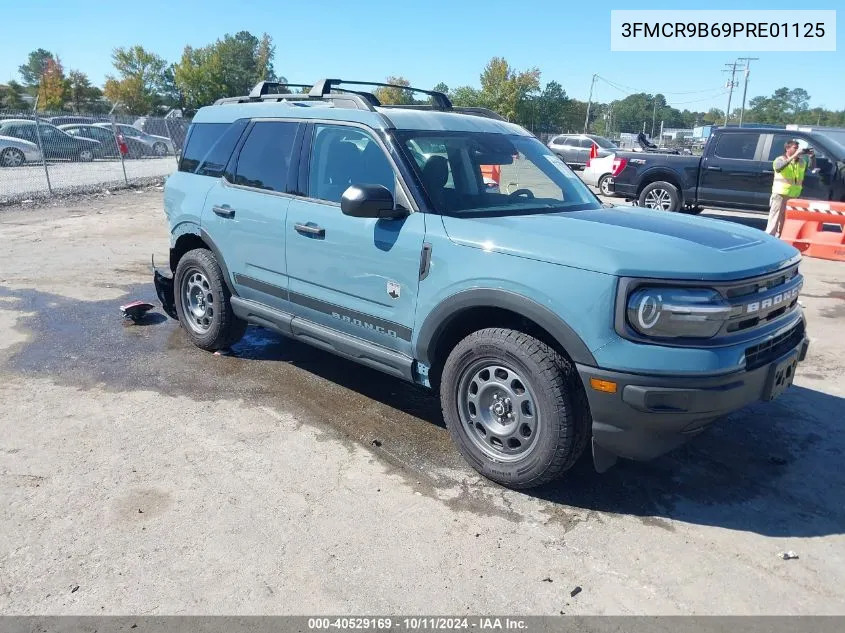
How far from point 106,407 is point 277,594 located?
2415 millimetres

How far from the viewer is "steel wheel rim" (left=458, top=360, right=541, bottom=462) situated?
3449 mm

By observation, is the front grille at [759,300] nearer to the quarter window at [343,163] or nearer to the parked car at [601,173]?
the quarter window at [343,163]

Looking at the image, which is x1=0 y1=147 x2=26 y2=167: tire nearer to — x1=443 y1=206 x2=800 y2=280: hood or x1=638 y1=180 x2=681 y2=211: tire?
x1=638 y1=180 x2=681 y2=211: tire

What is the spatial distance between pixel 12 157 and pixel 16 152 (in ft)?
0.69

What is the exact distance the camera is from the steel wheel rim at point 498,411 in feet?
11.3

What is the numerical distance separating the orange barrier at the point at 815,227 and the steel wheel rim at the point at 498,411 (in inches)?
345

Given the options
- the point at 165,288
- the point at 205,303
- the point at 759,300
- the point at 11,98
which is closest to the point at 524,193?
the point at 759,300

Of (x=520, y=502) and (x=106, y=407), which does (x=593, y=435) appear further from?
(x=106, y=407)

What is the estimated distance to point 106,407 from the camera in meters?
4.54

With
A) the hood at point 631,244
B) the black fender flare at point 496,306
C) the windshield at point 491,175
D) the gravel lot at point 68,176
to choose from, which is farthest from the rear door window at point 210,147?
the gravel lot at point 68,176

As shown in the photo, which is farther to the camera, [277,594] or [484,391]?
[484,391]

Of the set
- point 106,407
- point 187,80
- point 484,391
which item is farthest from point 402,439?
point 187,80

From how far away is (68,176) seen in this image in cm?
1817

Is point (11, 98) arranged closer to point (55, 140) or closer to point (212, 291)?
point (55, 140)
